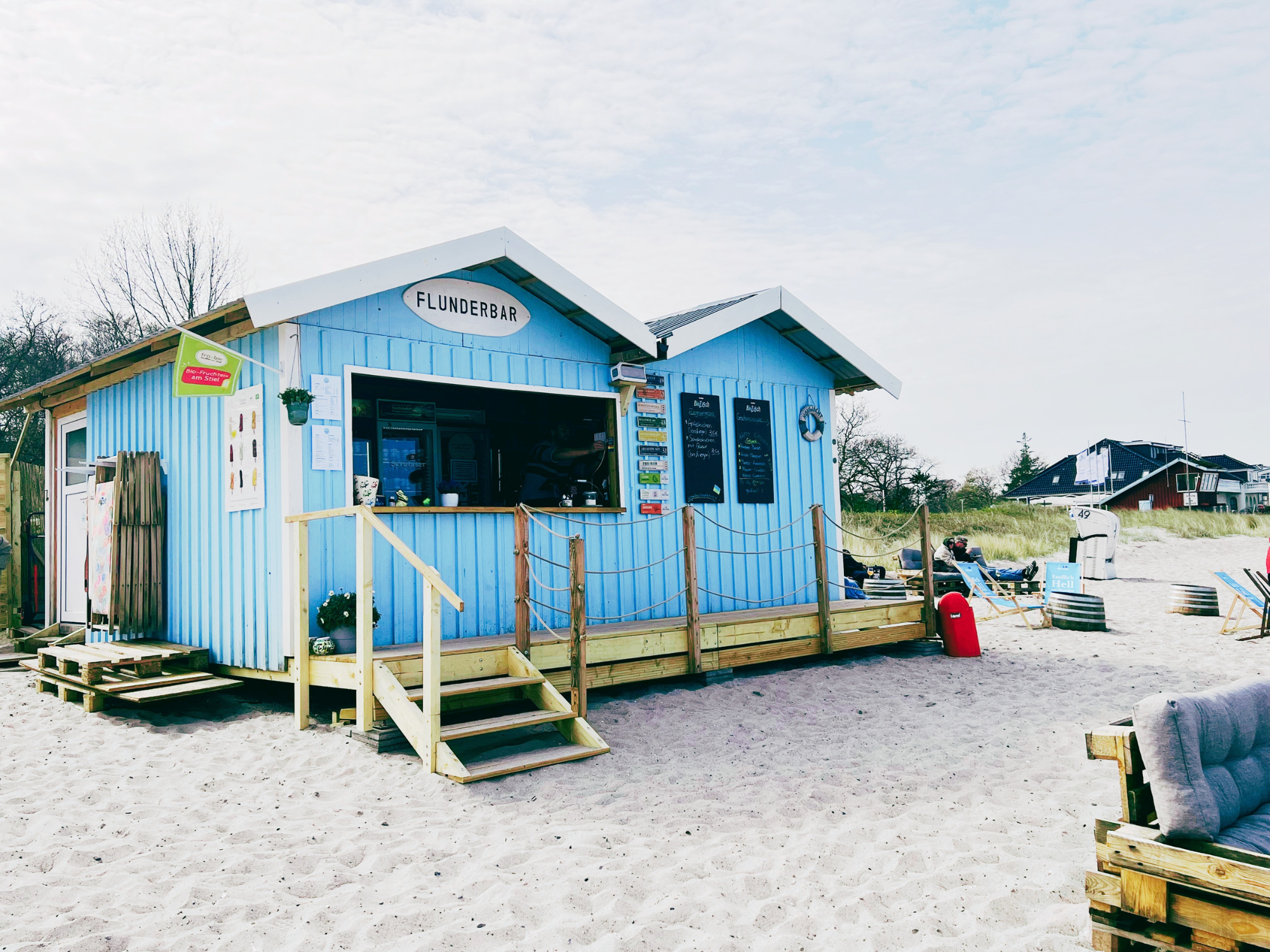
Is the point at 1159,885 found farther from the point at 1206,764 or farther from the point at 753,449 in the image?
the point at 753,449

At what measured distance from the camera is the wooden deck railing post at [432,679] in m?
4.64

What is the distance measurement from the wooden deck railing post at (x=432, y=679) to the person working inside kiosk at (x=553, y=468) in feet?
12.6

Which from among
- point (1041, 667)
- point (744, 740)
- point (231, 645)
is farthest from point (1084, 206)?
point (231, 645)

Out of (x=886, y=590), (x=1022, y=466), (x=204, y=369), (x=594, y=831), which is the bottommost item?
(x=594, y=831)

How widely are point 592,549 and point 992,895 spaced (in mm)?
4446

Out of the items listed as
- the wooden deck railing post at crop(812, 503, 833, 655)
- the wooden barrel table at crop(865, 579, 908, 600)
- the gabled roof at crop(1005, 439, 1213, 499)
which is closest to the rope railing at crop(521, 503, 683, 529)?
the wooden deck railing post at crop(812, 503, 833, 655)

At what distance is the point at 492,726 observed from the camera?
15.9ft

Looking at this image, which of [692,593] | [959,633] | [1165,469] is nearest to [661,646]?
[692,593]

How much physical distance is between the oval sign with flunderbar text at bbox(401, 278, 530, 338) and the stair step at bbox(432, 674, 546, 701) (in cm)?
271

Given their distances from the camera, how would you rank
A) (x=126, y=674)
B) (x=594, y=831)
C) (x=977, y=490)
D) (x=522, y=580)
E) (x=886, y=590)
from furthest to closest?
(x=977, y=490), (x=886, y=590), (x=126, y=674), (x=522, y=580), (x=594, y=831)

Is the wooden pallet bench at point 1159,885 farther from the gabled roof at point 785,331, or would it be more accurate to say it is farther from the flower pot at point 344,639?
the gabled roof at point 785,331

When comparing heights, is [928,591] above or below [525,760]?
above

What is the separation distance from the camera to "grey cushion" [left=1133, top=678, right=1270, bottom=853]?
2.53 m

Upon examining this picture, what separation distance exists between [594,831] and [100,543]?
223 inches
